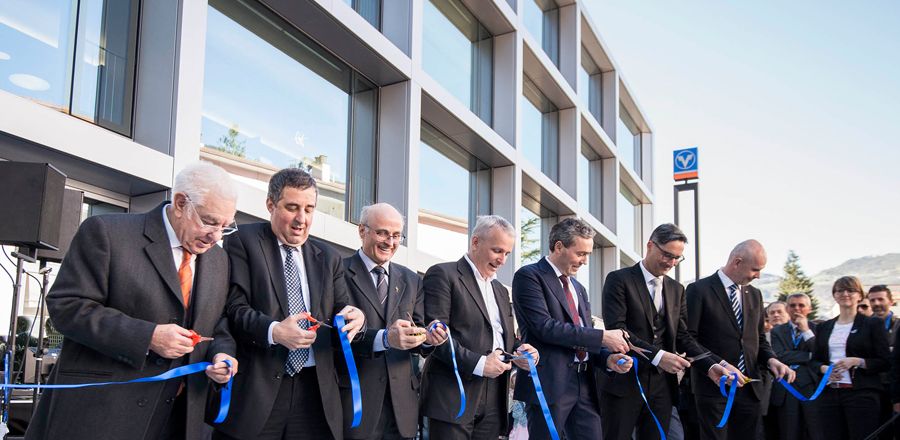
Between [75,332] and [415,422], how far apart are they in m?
2.20

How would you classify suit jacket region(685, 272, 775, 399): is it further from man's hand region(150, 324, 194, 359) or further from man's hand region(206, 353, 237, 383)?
man's hand region(150, 324, 194, 359)

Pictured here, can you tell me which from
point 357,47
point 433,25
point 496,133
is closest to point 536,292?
point 357,47

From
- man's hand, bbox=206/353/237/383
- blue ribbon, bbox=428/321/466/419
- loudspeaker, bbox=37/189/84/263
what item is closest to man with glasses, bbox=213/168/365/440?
man's hand, bbox=206/353/237/383

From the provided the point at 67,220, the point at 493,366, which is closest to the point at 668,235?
the point at 493,366

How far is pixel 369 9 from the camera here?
13070 millimetres

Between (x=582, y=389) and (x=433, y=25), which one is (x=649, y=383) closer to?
(x=582, y=389)

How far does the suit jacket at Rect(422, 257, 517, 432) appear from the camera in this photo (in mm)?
4973

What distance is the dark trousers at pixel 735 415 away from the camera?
21.2ft

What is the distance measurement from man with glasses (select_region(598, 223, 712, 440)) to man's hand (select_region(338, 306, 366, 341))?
259 cm

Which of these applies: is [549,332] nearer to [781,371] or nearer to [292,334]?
[781,371]

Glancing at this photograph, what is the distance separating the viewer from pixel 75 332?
3.12 m

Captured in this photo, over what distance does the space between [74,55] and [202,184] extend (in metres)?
5.16

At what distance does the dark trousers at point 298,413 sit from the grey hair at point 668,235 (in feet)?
10.4

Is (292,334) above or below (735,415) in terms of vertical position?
above
